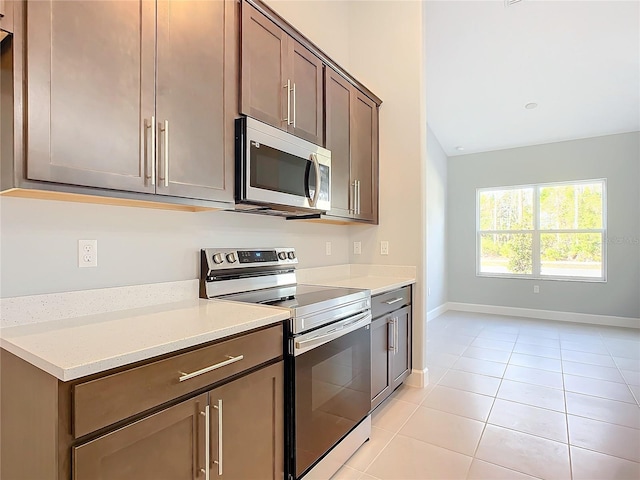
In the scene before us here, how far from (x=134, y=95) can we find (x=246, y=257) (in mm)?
1073

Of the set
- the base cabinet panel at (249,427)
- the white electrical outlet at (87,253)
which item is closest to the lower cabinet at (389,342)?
the base cabinet panel at (249,427)

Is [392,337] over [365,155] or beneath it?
beneath

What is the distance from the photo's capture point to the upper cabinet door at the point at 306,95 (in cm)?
214

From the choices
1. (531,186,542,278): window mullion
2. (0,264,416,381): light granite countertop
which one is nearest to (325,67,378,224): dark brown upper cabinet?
(0,264,416,381): light granite countertop

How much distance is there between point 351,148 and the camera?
9.17 feet

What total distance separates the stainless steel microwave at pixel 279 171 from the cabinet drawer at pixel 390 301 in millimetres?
706

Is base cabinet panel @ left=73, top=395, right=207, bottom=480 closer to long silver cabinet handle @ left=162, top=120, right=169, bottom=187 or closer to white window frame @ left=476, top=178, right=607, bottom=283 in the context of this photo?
long silver cabinet handle @ left=162, top=120, right=169, bottom=187

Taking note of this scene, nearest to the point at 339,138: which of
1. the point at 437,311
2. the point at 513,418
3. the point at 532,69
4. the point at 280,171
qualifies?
the point at 280,171

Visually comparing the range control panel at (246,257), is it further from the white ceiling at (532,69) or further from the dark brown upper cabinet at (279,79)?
the white ceiling at (532,69)

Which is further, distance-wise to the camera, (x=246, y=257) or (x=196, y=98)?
(x=246, y=257)

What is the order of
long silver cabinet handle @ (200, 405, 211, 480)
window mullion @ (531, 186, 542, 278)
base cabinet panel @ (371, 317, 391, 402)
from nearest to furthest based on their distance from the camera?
long silver cabinet handle @ (200, 405, 211, 480), base cabinet panel @ (371, 317, 391, 402), window mullion @ (531, 186, 542, 278)

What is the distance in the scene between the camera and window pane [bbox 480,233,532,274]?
19.0 feet

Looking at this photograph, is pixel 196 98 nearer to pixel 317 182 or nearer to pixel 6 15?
pixel 6 15

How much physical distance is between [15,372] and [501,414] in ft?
8.96
